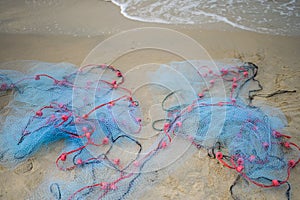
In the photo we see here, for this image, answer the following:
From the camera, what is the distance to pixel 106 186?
7.38 ft

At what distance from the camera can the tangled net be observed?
232 centimetres

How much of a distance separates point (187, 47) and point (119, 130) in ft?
6.25

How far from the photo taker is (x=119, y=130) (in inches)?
106

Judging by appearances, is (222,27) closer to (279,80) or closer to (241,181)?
(279,80)

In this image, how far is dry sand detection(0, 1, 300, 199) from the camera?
2275 mm

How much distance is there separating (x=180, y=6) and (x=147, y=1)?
755 mm

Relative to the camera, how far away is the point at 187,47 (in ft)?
13.0

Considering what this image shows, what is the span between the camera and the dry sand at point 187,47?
2.28m

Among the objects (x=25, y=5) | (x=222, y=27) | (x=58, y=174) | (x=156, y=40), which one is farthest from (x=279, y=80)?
(x=25, y=5)

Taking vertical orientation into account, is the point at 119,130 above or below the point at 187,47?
below

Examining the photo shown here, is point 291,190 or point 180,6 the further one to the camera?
point 180,6

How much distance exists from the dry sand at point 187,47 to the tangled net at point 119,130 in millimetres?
122

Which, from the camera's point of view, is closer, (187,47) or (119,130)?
(119,130)

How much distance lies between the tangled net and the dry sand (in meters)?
0.12
